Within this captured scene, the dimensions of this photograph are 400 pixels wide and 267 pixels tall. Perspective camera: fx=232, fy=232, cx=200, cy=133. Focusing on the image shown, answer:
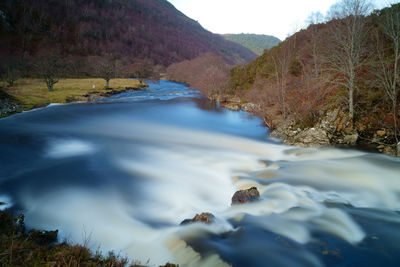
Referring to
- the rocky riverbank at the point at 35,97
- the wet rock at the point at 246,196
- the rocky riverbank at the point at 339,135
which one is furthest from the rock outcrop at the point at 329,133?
the rocky riverbank at the point at 35,97

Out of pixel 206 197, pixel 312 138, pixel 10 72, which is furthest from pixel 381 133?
pixel 10 72

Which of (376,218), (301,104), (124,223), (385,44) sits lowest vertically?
(124,223)

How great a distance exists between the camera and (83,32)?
129875mm

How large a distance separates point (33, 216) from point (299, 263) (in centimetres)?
899

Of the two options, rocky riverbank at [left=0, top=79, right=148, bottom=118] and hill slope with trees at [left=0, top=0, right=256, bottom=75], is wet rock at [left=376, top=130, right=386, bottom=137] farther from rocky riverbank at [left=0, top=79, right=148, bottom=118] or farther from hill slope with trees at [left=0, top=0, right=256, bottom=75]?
hill slope with trees at [left=0, top=0, right=256, bottom=75]

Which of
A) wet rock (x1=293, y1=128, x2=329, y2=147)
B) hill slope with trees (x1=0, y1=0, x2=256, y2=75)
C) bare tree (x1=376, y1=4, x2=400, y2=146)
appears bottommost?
wet rock (x1=293, y1=128, x2=329, y2=147)

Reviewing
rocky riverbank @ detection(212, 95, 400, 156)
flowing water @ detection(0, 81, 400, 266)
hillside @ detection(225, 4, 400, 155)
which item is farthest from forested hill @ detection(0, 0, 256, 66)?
rocky riverbank @ detection(212, 95, 400, 156)

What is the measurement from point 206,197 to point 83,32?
149 m

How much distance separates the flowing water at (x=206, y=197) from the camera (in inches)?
268

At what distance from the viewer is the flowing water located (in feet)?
22.3

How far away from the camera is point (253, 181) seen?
1163 centimetres

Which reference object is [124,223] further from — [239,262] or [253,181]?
[253,181]

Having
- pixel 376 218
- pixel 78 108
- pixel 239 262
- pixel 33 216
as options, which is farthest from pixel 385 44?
pixel 78 108

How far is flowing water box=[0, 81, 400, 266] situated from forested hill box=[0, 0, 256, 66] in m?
86.7
